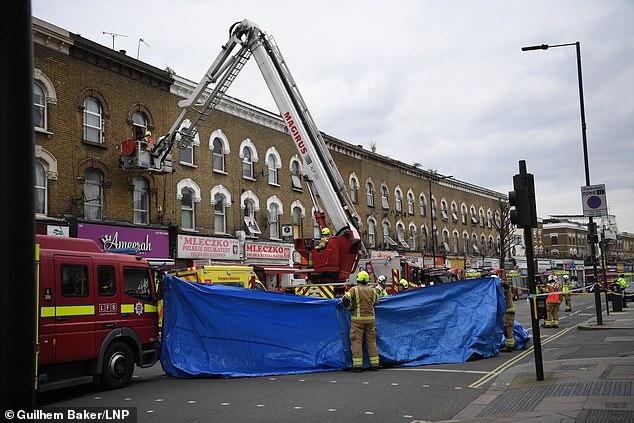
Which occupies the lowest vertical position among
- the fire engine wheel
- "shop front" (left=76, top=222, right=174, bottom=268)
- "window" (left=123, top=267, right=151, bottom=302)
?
the fire engine wheel

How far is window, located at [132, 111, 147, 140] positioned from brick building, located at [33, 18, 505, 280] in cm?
6

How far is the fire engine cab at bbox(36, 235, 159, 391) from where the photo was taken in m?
9.49

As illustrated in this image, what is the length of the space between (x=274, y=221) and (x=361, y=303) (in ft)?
70.4

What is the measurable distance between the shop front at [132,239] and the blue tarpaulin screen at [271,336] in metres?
10.0

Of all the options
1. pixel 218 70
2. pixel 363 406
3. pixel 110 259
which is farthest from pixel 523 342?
→ pixel 218 70

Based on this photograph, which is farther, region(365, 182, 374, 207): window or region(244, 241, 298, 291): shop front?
region(365, 182, 374, 207): window

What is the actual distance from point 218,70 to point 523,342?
1345 centimetres

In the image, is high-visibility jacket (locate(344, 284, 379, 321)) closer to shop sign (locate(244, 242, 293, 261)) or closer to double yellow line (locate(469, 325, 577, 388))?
double yellow line (locate(469, 325, 577, 388))

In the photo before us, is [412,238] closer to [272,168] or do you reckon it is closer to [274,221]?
[274,221]

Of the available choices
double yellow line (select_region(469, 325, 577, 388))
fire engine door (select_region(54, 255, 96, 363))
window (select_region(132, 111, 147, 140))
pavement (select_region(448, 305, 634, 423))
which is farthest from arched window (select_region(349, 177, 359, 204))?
fire engine door (select_region(54, 255, 96, 363))

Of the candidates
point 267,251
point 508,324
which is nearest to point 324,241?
point 508,324

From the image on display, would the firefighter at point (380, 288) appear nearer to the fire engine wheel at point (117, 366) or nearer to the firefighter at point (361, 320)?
the firefighter at point (361, 320)

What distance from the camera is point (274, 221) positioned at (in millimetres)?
33219

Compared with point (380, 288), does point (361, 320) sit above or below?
below
